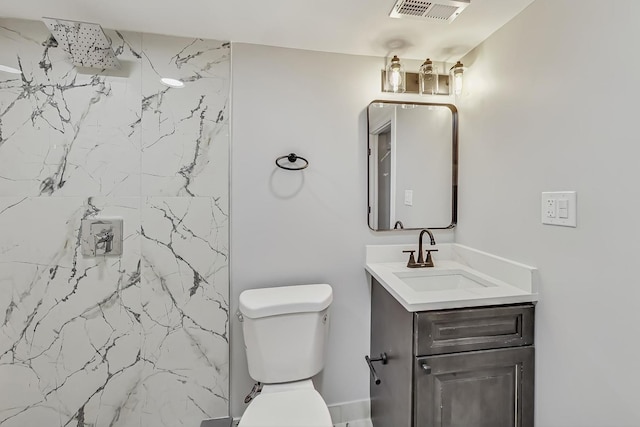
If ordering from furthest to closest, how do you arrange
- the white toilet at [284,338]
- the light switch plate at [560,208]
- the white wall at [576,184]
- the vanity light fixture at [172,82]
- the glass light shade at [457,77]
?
the glass light shade at [457,77] < the vanity light fixture at [172,82] < the white toilet at [284,338] < the light switch plate at [560,208] < the white wall at [576,184]

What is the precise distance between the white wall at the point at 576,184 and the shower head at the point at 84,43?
1898 millimetres

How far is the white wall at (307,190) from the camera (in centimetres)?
163

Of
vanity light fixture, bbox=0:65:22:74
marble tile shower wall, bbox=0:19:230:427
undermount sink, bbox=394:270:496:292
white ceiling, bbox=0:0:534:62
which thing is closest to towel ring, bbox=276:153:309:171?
marble tile shower wall, bbox=0:19:230:427

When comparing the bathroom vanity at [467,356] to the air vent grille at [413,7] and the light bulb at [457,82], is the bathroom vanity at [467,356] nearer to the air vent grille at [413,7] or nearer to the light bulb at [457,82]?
the light bulb at [457,82]

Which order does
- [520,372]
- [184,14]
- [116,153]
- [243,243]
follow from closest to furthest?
1. [520,372]
2. [184,14]
3. [116,153]
4. [243,243]

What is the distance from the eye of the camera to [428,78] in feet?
5.67

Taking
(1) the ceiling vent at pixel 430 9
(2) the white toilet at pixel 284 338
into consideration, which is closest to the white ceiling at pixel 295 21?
(1) the ceiling vent at pixel 430 9

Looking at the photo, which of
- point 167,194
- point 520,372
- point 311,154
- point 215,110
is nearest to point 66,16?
point 215,110

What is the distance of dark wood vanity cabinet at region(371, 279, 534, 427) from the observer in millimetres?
1176

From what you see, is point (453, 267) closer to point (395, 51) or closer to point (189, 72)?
point (395, 51)

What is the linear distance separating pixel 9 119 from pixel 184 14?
1.00 meters

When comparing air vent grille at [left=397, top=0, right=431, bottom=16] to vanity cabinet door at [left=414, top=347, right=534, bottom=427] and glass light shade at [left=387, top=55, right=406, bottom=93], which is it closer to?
glass light shade at [left=387, top=55, right=406, bottom=93]

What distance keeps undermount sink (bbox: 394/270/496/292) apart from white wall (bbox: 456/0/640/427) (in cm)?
27

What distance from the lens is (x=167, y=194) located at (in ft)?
5.14
